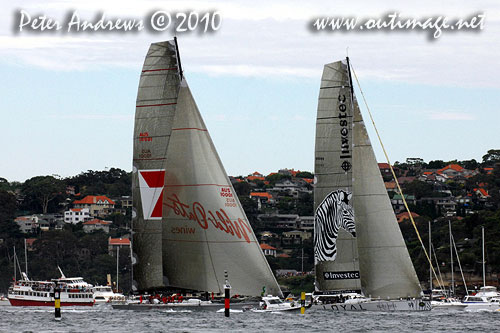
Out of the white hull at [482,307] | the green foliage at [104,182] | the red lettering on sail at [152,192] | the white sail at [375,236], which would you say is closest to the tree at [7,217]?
the green foliage at [104,182]

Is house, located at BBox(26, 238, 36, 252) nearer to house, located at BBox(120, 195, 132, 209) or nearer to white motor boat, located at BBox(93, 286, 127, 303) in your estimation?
house, located at BBox(120, 195, 132, 209)

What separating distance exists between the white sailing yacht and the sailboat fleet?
0.15 feet

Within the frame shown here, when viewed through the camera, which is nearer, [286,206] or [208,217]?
[208,217]

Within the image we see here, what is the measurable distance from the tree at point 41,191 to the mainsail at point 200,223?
13327 centimetres

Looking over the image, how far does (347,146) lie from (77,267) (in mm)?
89373

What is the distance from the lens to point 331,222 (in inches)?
2053

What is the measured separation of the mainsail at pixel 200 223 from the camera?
46750mm

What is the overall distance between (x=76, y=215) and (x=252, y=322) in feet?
430

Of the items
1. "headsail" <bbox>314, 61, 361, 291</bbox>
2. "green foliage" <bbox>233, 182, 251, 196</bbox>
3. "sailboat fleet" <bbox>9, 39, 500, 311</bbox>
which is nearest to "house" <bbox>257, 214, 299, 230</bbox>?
"green foliage" <bbox>233, 182, 251, 196</bbox>

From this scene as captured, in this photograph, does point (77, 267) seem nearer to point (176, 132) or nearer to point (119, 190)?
point (119, 190)

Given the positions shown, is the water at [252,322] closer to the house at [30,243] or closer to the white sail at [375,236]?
the white sail at [375,236]

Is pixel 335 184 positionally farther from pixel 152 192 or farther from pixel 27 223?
pixel 27 223

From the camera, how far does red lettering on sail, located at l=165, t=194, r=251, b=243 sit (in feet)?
154

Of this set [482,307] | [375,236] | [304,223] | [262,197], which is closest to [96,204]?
[262,197]
